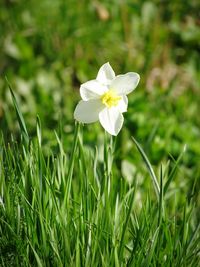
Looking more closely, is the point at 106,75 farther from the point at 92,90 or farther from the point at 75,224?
the point at 75,224

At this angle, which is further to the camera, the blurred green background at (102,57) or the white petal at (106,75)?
the blurred green background at (102,57)

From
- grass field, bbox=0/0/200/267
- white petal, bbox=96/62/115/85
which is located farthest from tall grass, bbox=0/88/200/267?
white petal, bbox=96/62/115/85

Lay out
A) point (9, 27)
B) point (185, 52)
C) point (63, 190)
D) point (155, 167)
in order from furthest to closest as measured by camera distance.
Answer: point (185, 52) < point (9, 27) < point (155, 167) < point (63, 190)

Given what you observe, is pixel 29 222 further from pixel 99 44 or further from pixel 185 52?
pixel 185 52

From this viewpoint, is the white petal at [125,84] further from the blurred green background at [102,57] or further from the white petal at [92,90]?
the blurred green background at [102,57]

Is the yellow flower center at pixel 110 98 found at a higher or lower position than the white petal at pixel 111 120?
higher

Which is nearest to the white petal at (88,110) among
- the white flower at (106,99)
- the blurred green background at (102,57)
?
the white flower at (106,99)

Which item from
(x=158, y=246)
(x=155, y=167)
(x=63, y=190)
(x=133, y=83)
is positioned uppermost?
(x=133, y=83)

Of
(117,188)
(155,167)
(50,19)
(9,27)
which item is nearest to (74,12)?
(50,19)
